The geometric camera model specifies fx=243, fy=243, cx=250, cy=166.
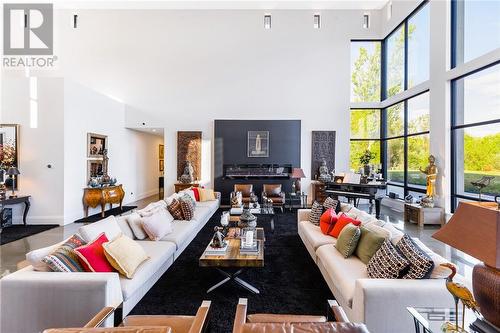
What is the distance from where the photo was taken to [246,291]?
281cm

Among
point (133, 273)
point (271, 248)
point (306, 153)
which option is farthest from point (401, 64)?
point (133, 273)

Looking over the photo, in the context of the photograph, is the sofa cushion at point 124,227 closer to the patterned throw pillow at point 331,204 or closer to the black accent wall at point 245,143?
the patterned throw pillow at point 331,204

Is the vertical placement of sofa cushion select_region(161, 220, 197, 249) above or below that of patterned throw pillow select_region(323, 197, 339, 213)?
below

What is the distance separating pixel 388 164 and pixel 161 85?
8280 millimetres

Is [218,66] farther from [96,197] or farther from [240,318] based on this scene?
[240,318]

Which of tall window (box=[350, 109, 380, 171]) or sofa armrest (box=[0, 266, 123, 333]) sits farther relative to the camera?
tall window (box=[350, 109, 380, 171])

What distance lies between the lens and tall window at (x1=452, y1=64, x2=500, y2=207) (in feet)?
15.6

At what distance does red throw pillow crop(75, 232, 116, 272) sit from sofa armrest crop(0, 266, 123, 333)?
22 cm

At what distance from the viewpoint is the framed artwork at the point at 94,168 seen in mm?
6617

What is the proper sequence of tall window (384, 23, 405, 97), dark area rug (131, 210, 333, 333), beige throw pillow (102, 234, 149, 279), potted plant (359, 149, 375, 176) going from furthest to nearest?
potted plant (359, 149, 375, 176)
tall window (384, 23, 405, 97)
dark area rug (131, 210, 333, 333)
beige throw pillow (102, 234, 149, 279)

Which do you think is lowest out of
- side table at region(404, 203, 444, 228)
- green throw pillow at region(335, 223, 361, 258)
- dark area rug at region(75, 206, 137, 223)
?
dark area rug at region(75, 206, 137, 223)

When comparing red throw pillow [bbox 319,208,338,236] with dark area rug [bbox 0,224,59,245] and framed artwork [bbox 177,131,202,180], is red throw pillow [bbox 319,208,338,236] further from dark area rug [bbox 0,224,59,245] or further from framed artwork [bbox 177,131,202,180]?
dark area rug [bbox 0,224,59,245]
